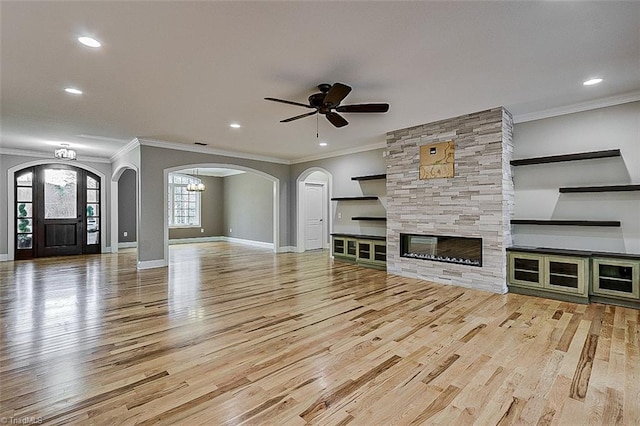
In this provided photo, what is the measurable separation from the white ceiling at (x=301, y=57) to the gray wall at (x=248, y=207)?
537 centimetres

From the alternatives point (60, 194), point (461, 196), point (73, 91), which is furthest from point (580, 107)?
point (60, 194)

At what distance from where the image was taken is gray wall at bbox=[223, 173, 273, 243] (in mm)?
10406

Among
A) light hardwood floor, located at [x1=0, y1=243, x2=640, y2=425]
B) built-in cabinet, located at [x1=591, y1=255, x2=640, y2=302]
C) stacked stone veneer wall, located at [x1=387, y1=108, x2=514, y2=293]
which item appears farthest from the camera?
stacked stone veneer wall, located at [x1=387, y1=108, x2=514, y2=293]

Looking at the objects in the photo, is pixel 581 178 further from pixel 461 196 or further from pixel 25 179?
pixel 25 179

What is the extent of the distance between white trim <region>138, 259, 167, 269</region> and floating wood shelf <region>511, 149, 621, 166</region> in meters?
6.93

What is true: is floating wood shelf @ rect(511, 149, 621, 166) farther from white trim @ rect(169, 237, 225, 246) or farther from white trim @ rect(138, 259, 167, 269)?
white trim @ rect(169, 237, 225, 246)

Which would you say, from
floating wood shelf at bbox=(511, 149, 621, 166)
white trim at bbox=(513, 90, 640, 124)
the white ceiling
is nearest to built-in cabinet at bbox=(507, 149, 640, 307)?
floating wood shelf at bbox=(511, 149, 621, 166)

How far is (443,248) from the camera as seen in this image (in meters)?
5.42

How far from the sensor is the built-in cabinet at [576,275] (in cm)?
392

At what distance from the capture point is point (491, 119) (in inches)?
186

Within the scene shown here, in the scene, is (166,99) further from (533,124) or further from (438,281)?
(533,124)

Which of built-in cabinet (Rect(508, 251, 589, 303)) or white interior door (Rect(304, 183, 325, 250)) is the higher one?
white interior door (Rect(304, 183, 325, 250))

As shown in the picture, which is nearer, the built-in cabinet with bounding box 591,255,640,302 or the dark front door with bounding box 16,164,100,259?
the built-in cabinet with bounding box 591,255,640,302

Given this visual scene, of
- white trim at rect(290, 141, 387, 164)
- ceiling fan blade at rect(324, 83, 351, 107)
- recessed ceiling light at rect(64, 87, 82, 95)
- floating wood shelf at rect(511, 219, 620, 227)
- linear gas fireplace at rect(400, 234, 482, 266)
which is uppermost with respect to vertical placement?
recessed ceiling light at rect(64, 87, 82, 95)
